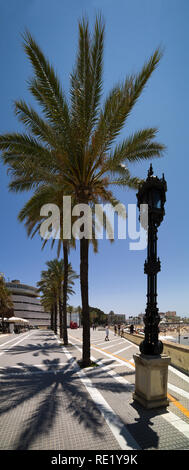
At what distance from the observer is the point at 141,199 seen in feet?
Answer: 16.9

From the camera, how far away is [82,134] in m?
7.71

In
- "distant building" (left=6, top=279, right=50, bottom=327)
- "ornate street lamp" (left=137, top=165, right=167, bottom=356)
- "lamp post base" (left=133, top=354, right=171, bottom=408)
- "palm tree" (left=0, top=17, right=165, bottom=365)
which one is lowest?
"distant building" (left=6, top=279, right=50, bottom=327)

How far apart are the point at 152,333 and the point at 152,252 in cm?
163

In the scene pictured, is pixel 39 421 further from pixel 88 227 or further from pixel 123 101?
pixel 123 101

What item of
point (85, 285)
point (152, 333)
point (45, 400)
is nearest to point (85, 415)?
point (45, 400)

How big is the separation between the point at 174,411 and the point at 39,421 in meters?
2.43

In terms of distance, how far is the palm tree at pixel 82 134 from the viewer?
670 centimetres

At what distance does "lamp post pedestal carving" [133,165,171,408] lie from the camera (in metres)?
4.23

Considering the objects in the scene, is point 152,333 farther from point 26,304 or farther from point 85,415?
point 26,304

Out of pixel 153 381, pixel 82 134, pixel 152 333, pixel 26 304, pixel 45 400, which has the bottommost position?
pixel 26 304

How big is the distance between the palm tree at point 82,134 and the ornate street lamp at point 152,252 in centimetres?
355

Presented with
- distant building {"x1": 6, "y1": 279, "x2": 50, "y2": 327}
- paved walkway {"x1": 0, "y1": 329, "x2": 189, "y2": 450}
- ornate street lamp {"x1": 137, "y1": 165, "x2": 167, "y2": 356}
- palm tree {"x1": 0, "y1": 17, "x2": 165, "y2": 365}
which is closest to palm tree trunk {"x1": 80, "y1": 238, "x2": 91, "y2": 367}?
palm tree {"x1": 0, "y1": 17, "x2": 165, "y2": 365}

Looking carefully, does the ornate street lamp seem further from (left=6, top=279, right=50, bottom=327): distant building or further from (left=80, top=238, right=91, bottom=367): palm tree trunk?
(left=6, top=279, right=50, bottom=327): distant building
